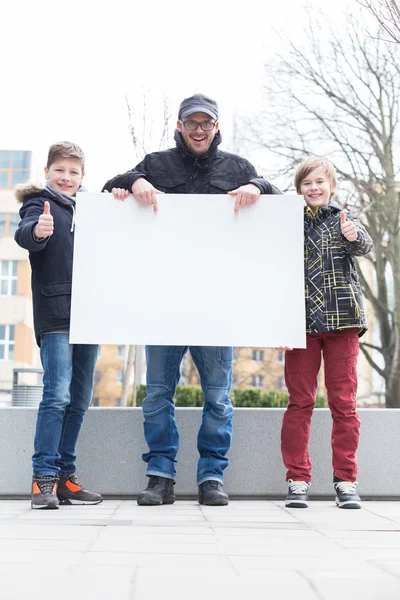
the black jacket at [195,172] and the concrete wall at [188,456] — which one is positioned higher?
the black jacket at [195,172]

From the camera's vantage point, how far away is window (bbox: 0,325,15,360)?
33144mm

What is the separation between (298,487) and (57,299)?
1.37 m

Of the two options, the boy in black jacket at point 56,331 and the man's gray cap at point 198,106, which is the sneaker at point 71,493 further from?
the man's gray cap at point 198,106

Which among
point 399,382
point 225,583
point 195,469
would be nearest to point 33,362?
point 399,382

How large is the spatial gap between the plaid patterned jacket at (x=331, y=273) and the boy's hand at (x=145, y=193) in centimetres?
76

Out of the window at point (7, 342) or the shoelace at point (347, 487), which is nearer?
the shoelace at point (347, 487)

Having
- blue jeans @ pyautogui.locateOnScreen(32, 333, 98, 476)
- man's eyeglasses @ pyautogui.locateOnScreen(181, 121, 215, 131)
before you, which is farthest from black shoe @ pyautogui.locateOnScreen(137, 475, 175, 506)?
man's eyeglasses @ pyautogui.locateOnScreen(181, 121, 215, 131)

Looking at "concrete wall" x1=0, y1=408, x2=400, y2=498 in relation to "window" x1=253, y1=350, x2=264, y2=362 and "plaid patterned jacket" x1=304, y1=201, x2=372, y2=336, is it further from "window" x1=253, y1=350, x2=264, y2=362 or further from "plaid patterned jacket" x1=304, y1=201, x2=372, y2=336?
"window" x1=253, y1=350, x2=264, y2=362

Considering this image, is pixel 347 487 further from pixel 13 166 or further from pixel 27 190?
pixel 13 166

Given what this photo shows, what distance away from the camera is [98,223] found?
3.26 meters

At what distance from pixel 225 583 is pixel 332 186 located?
2.41m

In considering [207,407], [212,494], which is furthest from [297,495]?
[207,407]

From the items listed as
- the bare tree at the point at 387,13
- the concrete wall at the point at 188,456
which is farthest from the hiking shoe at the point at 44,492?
the bare tree at the point at 387,13

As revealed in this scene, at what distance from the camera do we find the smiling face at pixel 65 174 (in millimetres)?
3506
